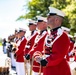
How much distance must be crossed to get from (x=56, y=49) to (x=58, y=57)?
0.12 meters

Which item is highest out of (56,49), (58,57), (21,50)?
(21,50)

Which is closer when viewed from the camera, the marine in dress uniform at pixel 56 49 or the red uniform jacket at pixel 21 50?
the marine in dress uniform at pixel 56 49

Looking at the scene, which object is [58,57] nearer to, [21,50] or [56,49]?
[56,49]

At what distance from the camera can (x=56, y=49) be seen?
5281 millimetres

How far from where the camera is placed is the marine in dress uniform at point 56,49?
17.3 ft

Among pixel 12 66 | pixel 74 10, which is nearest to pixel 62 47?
pixel 12 66

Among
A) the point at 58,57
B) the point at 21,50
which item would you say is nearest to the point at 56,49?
the point at 58,57

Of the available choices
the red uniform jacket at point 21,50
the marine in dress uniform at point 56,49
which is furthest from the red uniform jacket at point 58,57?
the red uniform jacket at point 21,50

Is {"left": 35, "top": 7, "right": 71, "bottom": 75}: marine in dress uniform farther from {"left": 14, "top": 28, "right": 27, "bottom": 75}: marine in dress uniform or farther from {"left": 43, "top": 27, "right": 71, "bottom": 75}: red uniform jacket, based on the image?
{"left": 14, "top": 28, "right": 27, "bottom": 75}: marine in dress uniform

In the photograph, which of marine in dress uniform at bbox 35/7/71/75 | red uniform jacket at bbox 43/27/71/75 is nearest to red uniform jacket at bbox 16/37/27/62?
marine in dress uniform at bbox 35/7/71/75

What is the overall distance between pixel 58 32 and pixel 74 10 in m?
21.7

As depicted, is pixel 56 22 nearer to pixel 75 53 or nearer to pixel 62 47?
pixel 62 47

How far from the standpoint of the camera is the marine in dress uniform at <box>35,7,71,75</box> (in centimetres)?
528

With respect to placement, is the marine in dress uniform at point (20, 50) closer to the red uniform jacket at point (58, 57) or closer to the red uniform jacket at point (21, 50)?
the red uniform jacket at point (21, 50)
